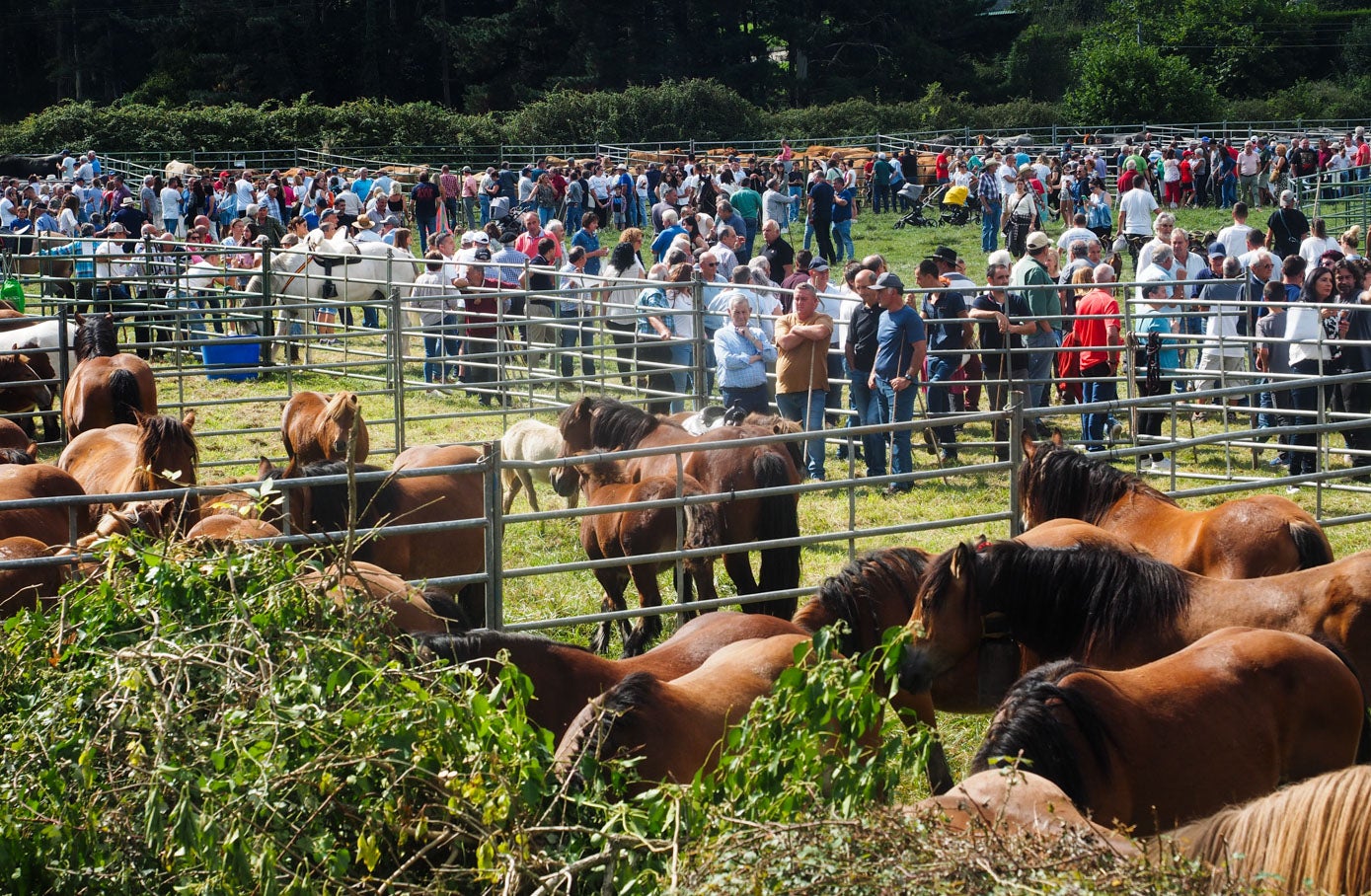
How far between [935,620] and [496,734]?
2547 millimetres

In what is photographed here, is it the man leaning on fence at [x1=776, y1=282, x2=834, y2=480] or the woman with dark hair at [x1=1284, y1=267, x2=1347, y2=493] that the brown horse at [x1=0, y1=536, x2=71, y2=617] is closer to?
the man leaning on fence at [x1=776, y1=282, x2=834, y2=480]

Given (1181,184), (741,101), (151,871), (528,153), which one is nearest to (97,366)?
(151,871)

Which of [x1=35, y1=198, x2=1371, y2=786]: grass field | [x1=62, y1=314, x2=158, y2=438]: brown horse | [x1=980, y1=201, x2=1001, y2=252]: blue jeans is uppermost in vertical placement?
[x1=980, y1=201, x2=1001, y2=252]: blue jeans

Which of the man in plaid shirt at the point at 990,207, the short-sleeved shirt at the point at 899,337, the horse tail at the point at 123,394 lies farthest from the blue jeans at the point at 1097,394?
the man in plaid shirt at the point at 990,207

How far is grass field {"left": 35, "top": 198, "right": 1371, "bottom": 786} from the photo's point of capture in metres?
8.52

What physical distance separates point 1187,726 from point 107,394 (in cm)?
871

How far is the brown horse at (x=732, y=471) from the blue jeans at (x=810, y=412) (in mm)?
2122

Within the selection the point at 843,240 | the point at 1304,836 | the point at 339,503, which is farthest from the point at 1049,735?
the point at 843,240

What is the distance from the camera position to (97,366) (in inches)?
430

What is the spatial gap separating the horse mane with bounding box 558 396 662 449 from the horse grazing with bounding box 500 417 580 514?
2.62ft

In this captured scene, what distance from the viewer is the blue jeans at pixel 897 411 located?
1049 centimetres

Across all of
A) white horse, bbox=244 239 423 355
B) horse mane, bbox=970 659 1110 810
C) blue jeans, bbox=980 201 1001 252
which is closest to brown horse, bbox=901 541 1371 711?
horse mane, bbox=970 659 1110 810

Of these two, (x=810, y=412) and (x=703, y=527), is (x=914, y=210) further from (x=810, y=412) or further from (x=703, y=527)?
(x=703, y=527)

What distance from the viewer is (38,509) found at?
24.2 feet
